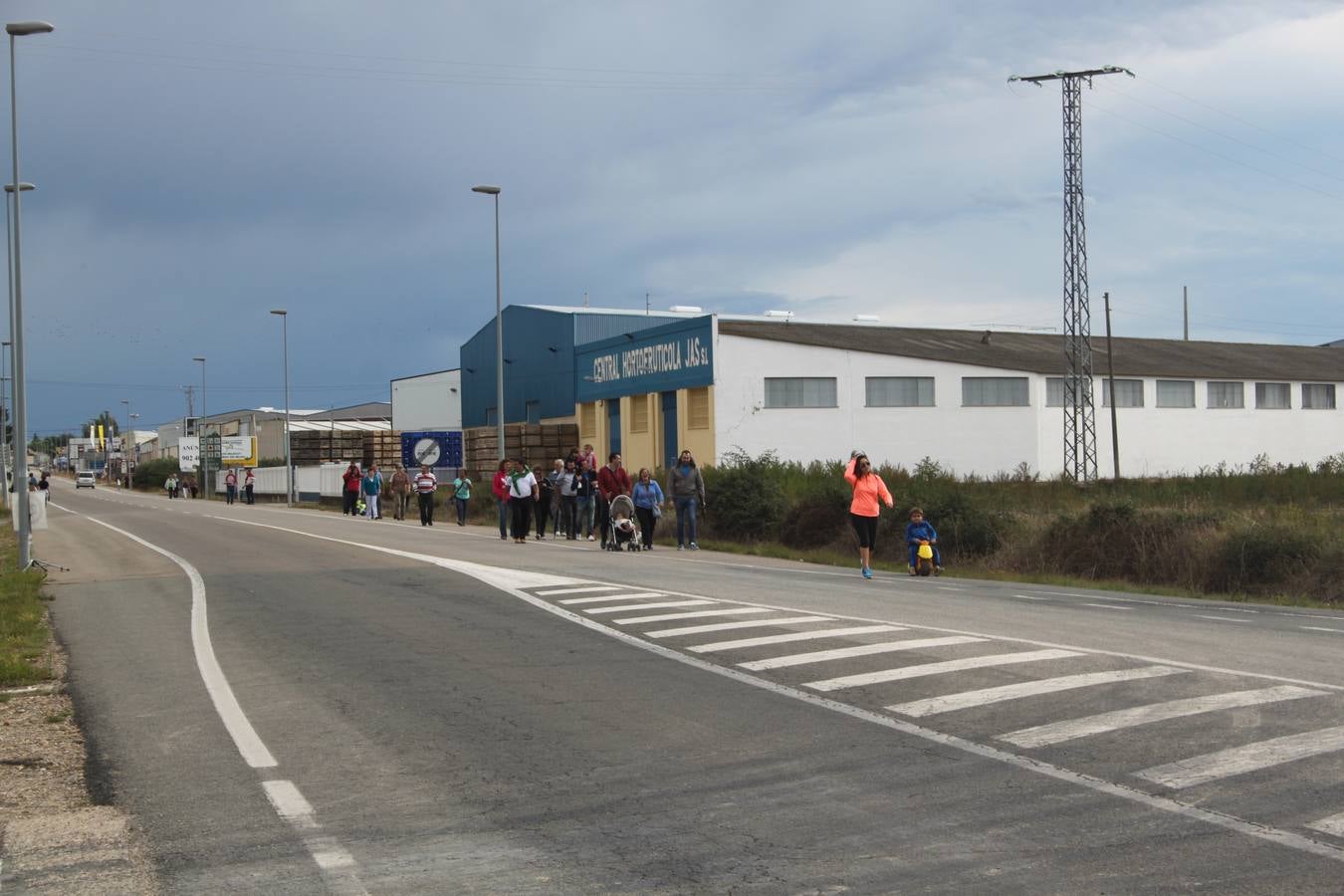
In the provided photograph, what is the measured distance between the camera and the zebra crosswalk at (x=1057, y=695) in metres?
6.58

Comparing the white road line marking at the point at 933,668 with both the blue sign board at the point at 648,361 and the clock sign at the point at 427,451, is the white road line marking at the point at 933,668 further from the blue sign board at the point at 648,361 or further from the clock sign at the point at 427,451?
the clock sign at the point at 427,451

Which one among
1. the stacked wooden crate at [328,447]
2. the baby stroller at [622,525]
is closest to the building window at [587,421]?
the stacked wooden crate at [328,447]

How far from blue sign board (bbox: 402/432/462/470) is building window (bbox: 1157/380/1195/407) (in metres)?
28.3

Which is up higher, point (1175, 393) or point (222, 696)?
point (1175, 393)

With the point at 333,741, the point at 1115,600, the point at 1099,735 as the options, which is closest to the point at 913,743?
the point at 1099,735

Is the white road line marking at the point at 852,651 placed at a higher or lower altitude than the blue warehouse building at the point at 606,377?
lower

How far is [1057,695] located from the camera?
841 cm

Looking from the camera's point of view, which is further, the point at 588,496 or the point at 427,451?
the point at 427,451

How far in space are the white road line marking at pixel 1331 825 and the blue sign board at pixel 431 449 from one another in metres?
44.8

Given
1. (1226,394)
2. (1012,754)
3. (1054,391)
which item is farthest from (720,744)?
(1226,394)

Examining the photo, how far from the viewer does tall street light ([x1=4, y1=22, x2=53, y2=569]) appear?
2019 centimetres

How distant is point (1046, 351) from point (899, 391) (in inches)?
436

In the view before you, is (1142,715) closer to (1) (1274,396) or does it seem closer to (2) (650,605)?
(2) (650,605)

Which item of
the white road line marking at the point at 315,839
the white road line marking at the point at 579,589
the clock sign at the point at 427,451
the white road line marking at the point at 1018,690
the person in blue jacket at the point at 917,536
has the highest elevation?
the clock sign at the point at 427,451
